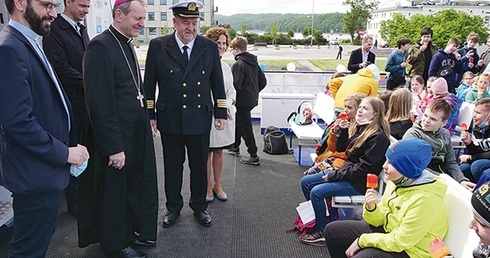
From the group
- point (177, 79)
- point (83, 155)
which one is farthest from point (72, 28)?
point (83, 155)

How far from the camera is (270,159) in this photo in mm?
5598

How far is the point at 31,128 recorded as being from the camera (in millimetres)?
1909

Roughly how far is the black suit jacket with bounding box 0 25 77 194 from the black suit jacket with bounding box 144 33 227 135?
1.13 metres

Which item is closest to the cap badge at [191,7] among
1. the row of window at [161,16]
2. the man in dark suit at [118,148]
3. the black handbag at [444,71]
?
the man in dark suit at [118,148]

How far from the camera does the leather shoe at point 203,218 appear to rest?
139 inches

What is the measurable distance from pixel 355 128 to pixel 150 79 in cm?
182

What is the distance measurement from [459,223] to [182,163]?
2216 mm

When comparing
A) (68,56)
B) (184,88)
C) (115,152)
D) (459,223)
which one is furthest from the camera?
(68,56)

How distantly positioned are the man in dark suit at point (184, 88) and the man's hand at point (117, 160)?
0.70m

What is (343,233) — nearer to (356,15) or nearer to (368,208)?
(368,208)

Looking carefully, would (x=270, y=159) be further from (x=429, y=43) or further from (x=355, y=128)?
(x=429, y=43)

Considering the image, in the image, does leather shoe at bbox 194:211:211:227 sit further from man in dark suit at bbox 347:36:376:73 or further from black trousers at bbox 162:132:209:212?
man in dark suit at bbox 347:36:376:73

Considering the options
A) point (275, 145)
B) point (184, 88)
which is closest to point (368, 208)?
point (184, 88)

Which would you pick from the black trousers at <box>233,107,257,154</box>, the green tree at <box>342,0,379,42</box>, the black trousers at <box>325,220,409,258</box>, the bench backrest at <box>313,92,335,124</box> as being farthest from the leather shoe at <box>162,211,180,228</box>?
the green tree at <box>342,0,379,42</box>
